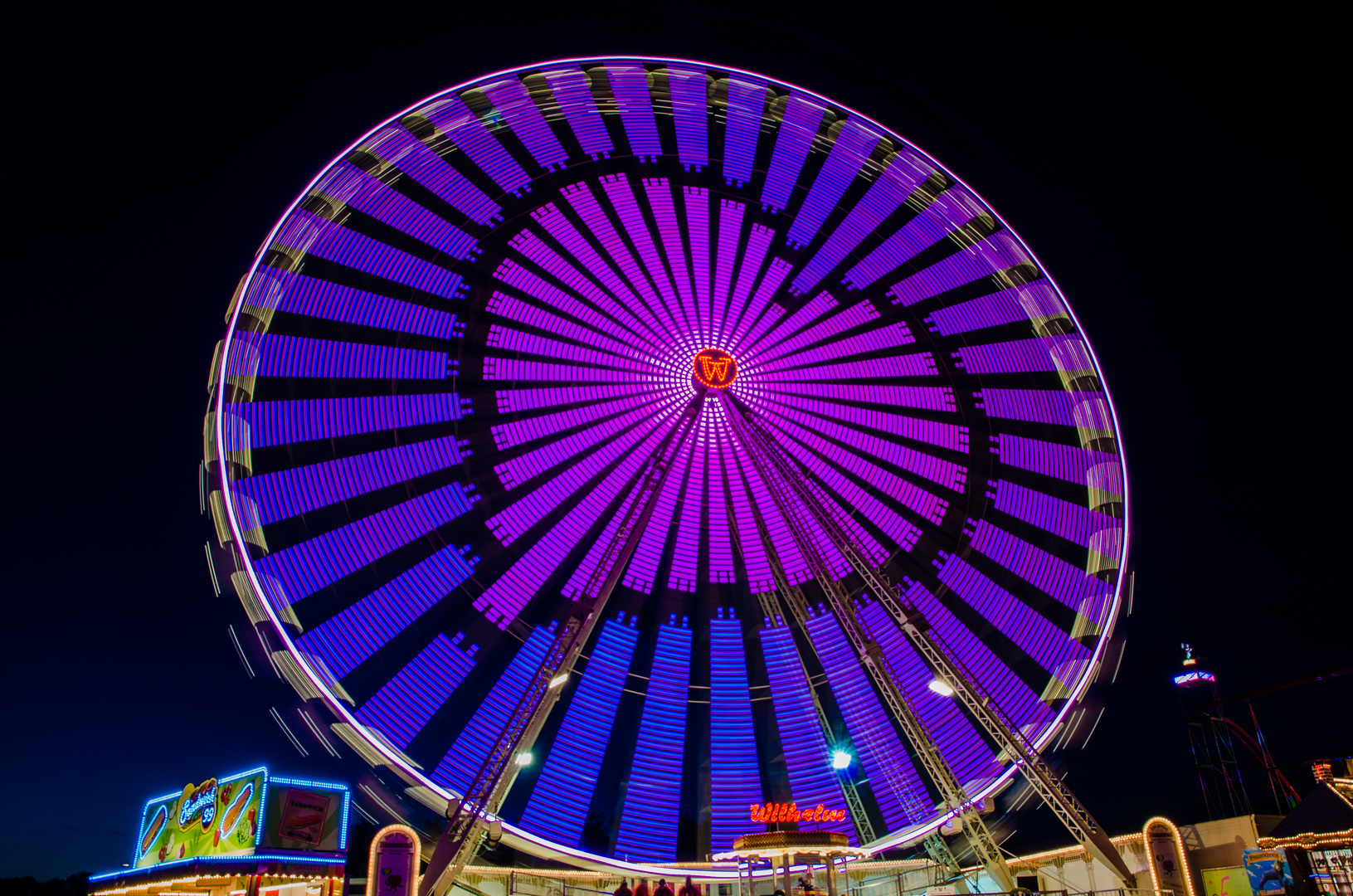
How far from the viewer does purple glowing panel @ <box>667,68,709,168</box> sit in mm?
16219

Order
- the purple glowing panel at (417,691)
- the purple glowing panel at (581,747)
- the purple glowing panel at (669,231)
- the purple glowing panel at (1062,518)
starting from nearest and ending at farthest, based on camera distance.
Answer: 1. the purple glowing panel at (417,691)
2. the purple glowing panel at (581,747)
3. the purple glowing panel at (1062,518)
4. the purple glowing panel at (669,231)

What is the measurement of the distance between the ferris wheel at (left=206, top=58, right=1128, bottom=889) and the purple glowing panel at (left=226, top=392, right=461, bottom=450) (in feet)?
0.19

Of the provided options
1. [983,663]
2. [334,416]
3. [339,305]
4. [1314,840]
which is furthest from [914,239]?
[1314,840]

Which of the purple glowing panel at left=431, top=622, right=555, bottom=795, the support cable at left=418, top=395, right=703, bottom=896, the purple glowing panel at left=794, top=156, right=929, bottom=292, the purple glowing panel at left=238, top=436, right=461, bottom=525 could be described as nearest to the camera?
the support cable at left=418, top=395, right=703, bottom=896

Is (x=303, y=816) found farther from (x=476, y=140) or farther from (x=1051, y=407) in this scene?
(x=1051, y=407)

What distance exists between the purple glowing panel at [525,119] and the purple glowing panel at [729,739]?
964 cm

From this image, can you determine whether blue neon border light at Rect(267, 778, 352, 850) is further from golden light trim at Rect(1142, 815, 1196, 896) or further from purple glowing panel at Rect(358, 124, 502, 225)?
golden light trim at Rect(1142, 815, 1196, 896)

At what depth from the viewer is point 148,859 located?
61.1ft

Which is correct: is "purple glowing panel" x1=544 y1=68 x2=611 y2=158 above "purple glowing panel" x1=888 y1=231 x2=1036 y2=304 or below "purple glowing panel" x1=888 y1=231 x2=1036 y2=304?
above

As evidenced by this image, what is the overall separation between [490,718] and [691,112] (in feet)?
38.8

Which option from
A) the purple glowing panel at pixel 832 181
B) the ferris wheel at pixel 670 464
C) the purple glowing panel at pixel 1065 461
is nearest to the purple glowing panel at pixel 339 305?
the ferris wheel at pixel 670 464

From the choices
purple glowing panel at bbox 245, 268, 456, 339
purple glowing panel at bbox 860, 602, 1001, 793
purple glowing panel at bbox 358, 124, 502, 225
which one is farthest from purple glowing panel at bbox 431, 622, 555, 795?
purple glowing panel at bbox 358, 124, 502, 225

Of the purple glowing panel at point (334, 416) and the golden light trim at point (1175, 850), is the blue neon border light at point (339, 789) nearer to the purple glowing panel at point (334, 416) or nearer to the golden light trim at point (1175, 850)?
the purple glowing panel at point (334, 416)

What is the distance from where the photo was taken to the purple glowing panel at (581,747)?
14.3 meters
